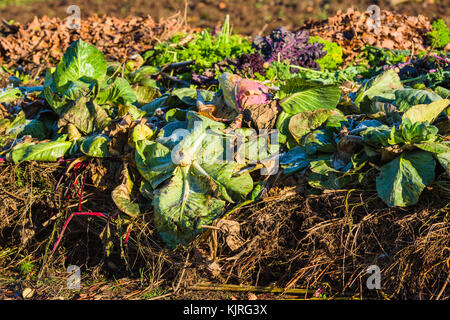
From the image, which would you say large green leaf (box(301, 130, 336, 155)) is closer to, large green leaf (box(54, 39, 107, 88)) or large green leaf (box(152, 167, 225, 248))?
large green leaf (box(152, 167, 225, 248))

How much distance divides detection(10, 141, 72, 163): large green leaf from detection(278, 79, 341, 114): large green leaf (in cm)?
151

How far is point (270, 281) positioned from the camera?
8.35 ft

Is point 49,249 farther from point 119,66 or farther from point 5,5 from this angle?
point 5,5

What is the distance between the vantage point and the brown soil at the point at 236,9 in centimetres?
658

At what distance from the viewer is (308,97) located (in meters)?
2.86

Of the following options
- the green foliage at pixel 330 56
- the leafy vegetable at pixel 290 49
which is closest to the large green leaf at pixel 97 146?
the leafy vegetable at pixel 290 49

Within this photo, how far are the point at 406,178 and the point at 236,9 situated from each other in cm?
553

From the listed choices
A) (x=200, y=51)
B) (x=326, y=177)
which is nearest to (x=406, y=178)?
(x=326, y=177)

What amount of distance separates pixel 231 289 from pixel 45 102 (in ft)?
7.26

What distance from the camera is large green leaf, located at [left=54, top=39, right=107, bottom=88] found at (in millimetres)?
3498

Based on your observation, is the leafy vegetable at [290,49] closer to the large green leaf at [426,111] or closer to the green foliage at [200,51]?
the green foliage at [200,51]

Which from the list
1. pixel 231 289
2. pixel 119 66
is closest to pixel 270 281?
pixel 231 289

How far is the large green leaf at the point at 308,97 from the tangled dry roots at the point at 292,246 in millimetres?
538

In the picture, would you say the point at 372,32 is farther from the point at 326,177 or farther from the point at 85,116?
the point at 85,116
